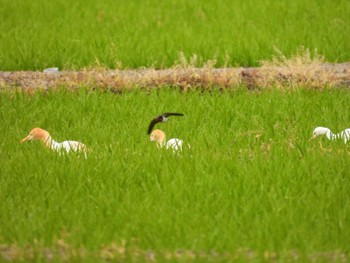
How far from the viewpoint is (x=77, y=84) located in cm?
781

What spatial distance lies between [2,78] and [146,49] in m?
1.81

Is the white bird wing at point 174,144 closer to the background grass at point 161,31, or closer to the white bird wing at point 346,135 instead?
the white bird wing at point 346,135

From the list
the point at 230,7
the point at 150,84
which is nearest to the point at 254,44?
the point at 150,84

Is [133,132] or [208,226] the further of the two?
[133,132]

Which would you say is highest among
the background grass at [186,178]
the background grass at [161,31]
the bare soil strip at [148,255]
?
the background grass at [161,31]

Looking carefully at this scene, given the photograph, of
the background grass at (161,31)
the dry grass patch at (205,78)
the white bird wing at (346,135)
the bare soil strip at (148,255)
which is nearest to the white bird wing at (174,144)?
the white bird wing at (346,135)

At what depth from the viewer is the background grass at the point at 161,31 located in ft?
30.1

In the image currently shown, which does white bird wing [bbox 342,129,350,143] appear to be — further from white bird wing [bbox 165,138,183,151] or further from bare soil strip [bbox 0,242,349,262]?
bare soil strip [bbox 0,242,349,262]

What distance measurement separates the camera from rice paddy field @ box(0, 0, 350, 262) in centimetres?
391

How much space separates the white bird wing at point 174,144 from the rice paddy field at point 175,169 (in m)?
0.07

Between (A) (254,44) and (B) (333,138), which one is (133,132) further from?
(A) (254,44)

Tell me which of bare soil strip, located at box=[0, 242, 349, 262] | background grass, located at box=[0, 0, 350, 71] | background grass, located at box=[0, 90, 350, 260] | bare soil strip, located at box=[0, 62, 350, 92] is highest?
background grass, located at box=[0, 0, 350, 71]

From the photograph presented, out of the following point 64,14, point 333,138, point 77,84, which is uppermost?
point 64,14

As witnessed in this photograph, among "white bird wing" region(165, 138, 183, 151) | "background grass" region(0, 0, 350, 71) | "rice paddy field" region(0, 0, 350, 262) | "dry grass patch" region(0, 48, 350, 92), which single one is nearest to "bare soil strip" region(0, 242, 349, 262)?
"rice paddy field" region(0, 0, 350, 262)
